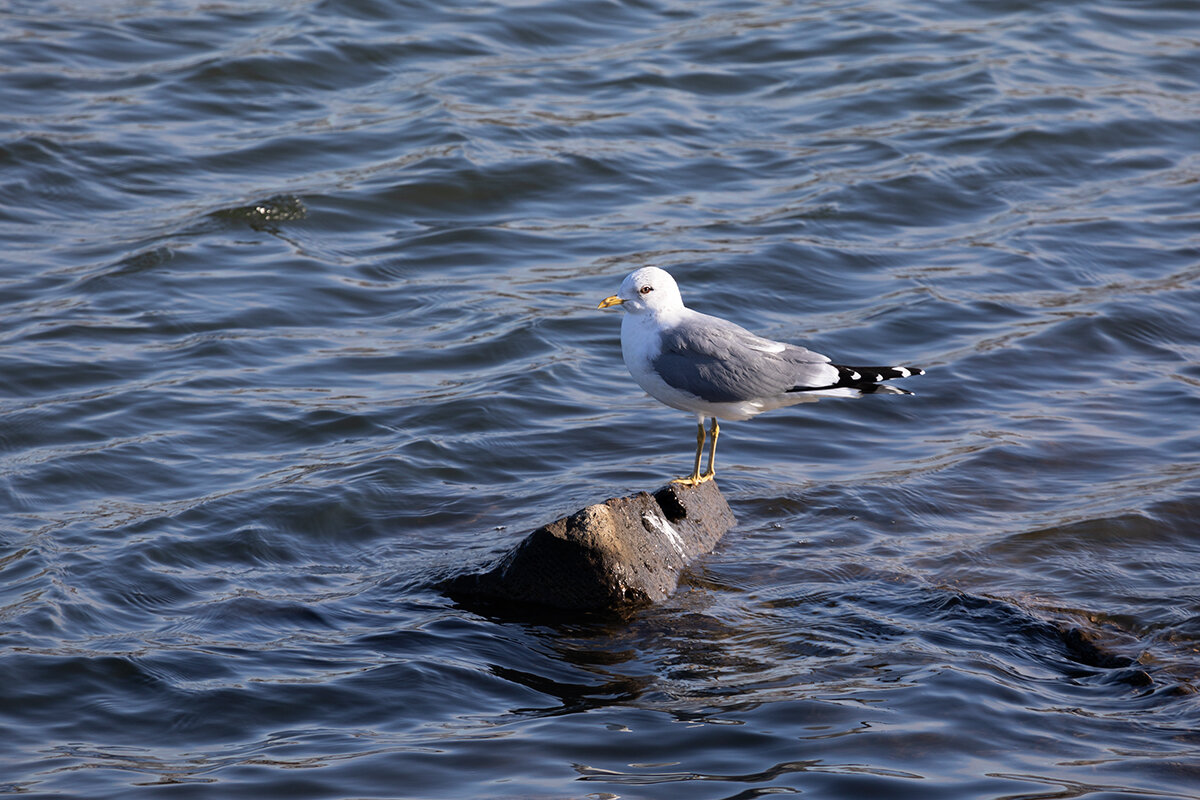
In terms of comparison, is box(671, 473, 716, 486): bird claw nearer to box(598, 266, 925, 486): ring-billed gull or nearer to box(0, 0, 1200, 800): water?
box(598, 266, 925, 486): ring-billed gull

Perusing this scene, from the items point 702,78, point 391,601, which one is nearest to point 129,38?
point 702,78

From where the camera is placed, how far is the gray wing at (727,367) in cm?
608

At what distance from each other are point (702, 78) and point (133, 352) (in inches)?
251

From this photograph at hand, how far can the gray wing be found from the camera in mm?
6082

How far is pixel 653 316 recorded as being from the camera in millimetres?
6328

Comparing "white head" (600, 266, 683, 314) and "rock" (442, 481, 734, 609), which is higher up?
"white head" (600, 266, 683, 314)

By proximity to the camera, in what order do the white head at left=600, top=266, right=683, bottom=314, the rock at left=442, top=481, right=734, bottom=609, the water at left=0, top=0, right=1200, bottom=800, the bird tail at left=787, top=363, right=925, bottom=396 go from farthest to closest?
the white head at left=600, top=266, right=683, bottom=314, the bird tail at left=787, top=363, right=925, bottom=396, the rock at left=442, top=481, right=734, bottom=609, the water at left=0, top=0, right=1200, bottom=800

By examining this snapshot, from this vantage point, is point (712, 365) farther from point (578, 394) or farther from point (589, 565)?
point (578, 394)

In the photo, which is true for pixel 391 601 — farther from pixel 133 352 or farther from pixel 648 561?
pixel 133 352

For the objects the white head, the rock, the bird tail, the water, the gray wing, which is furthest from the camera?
the white head

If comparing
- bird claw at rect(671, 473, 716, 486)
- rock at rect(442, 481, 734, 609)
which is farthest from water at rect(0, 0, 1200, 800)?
bird claw at rect(671, 473, 716, 486)

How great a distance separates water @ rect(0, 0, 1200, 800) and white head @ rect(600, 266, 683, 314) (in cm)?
97

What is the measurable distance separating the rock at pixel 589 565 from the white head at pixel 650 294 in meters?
0.93

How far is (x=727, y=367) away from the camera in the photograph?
611 centimetres
